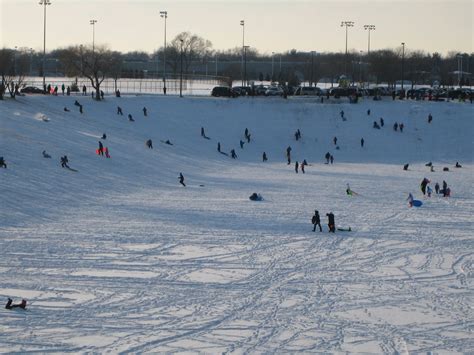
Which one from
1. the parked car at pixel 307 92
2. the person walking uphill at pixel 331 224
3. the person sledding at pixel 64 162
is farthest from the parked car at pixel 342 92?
the person walking uphill at pixel 331 224

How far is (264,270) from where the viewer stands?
65.2 ft

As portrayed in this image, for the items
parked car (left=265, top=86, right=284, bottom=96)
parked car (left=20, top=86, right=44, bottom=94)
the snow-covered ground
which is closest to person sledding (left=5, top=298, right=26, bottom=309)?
the snow-covered ground

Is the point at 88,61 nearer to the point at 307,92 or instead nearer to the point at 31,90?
the point at 31,90

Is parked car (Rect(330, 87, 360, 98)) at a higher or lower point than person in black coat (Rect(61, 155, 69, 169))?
higher

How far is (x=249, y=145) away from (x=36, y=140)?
15.6 metres

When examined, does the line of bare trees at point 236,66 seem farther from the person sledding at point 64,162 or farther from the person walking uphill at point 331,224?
the person walking uphill at point 331,224

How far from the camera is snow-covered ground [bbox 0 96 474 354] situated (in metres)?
15.1

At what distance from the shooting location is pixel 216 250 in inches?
869

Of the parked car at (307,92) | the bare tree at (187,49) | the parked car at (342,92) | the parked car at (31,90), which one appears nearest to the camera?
the parked car at (31,90)

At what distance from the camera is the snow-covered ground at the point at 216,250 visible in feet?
49.4

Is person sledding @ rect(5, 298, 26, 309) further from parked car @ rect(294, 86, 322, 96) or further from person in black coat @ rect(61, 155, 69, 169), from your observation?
parked car @ rect(294, 86, 322, 96)

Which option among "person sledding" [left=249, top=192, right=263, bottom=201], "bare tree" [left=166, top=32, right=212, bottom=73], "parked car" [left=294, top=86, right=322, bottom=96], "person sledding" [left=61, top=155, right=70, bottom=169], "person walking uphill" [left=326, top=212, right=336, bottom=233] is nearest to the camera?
"person walking uphill" [left=326, top=212, right=336, bottom=233]

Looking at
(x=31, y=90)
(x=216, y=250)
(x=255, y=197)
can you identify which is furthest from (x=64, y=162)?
(x=31, y=90)

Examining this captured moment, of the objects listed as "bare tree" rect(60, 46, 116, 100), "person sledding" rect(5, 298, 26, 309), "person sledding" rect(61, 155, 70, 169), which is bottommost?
"person sledding" rect(5, 298, 26, 309)
